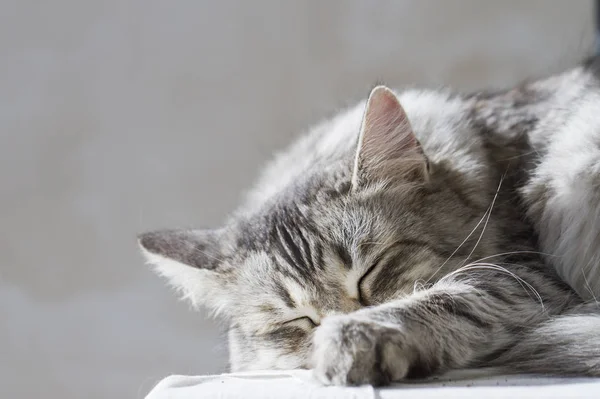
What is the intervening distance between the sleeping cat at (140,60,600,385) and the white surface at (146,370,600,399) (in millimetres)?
39

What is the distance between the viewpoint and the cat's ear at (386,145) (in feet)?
4.34

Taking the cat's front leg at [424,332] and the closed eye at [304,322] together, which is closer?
the cat's front leg at [424,332]

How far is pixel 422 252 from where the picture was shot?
1.33 metres

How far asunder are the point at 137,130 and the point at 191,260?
94 centimetres

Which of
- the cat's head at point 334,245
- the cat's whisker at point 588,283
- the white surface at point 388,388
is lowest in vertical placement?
the white surface at point 388,388

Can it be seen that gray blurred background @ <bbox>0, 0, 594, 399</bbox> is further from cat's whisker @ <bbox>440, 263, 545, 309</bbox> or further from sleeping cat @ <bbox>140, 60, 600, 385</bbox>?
cat's whisker @ <bbox>440, 263, 545, 309</bbox>

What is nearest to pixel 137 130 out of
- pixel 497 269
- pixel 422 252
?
pixel 422 252

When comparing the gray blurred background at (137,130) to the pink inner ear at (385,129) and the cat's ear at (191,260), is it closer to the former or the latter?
the cat's ear at (191,260)

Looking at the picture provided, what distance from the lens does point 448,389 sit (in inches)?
38.5

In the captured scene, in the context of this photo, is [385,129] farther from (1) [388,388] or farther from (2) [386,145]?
(1) [388,388]

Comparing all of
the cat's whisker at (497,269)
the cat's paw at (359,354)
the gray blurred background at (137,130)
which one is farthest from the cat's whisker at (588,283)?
the gray blurred background at (137,130)

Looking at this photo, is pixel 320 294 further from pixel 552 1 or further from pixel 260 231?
pixel 552 1

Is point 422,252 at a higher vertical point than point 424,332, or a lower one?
higher

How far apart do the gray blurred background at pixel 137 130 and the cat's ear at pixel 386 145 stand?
78cm
